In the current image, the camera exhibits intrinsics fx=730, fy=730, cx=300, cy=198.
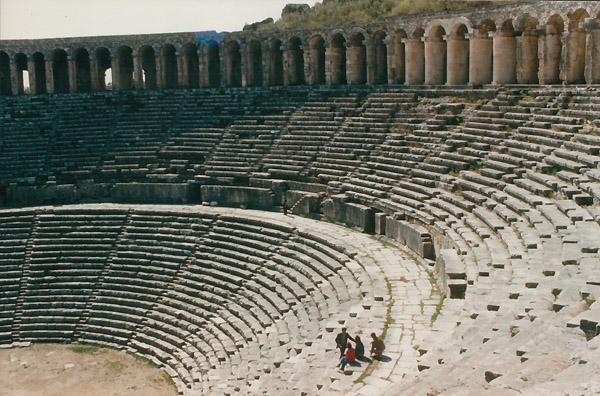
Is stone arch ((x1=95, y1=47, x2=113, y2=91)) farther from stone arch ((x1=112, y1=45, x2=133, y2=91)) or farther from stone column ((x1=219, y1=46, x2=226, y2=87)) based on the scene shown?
stone column ((x1=219, y1=46, x2=226, y2=87))

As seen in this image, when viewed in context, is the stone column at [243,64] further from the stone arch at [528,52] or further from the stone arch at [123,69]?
the stone arch at [528,52]

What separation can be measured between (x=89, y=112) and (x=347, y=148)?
13409mm

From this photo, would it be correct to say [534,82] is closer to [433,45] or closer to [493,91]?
[493,91]

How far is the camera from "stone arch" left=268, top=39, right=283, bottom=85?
33219mm

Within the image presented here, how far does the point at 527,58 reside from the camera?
24688 mm

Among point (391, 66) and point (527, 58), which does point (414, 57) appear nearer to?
point (391, 66)

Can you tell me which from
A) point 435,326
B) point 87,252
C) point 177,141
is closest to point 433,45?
point 177,141

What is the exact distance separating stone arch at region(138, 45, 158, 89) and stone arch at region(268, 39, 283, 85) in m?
6.19

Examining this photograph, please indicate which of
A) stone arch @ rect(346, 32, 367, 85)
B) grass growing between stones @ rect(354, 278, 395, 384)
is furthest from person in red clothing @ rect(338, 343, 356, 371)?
stone arch @ rect(346, 32, 367, 85)

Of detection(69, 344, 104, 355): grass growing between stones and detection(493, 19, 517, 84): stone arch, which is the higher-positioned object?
detection(493, 19, 517, 84): stone arch

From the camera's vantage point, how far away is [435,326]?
42.5ft

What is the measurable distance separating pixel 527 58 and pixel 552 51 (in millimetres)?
1042

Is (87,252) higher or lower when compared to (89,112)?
lower

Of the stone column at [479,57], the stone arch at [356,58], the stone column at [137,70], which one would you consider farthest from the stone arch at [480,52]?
the stone column at [137,70]
